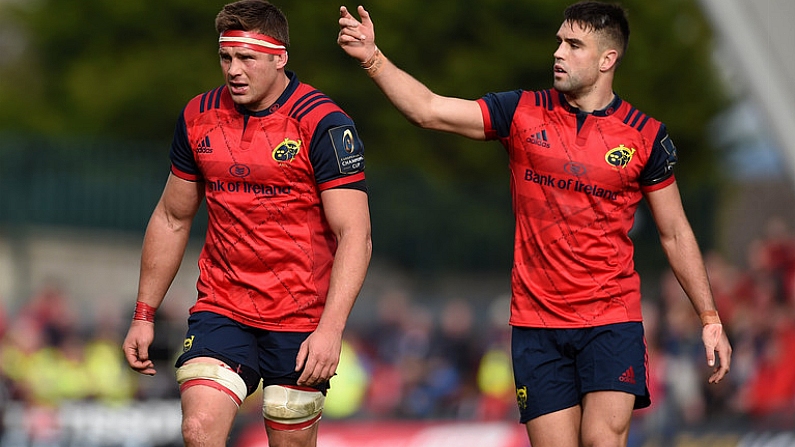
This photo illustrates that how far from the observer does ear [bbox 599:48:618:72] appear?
723 centimetres

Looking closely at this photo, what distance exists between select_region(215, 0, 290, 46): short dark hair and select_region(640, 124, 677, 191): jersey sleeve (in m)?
2.02

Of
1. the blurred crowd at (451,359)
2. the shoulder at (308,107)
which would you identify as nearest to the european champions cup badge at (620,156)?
the shoulder at (308,107)

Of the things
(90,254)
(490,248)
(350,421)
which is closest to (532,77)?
(490,248)

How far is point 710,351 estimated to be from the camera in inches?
287

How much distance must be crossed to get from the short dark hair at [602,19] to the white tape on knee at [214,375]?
2.56 meters

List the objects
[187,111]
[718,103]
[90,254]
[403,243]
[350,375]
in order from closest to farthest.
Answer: [187,111]
[350,375]
[403,243]
[90,254]
[718,103]

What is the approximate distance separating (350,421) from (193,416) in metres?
5.80

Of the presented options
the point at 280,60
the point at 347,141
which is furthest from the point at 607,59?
the point at 280,60

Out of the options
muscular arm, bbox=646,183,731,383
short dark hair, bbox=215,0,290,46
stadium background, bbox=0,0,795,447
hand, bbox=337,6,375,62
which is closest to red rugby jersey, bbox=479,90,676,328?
muscular arm, bbox=646,183,731,383

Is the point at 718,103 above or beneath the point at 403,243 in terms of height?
above

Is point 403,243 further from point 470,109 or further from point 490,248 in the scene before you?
point 470,109

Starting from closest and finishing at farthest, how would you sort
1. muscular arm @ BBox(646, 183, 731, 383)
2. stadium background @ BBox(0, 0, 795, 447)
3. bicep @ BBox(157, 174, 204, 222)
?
1. bicep @ BBox(157, 174, 204, 222)
2. muscular arm @ BBox(646, 183, 731, 383)
3. stadium background @ BBox(0, 0, 795, 447)

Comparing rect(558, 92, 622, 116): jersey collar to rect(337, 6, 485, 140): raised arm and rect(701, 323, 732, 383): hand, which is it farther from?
rect(701, 323, 732, 383): hand

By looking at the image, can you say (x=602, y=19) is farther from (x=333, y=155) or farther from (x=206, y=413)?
(x=206, y=413)
